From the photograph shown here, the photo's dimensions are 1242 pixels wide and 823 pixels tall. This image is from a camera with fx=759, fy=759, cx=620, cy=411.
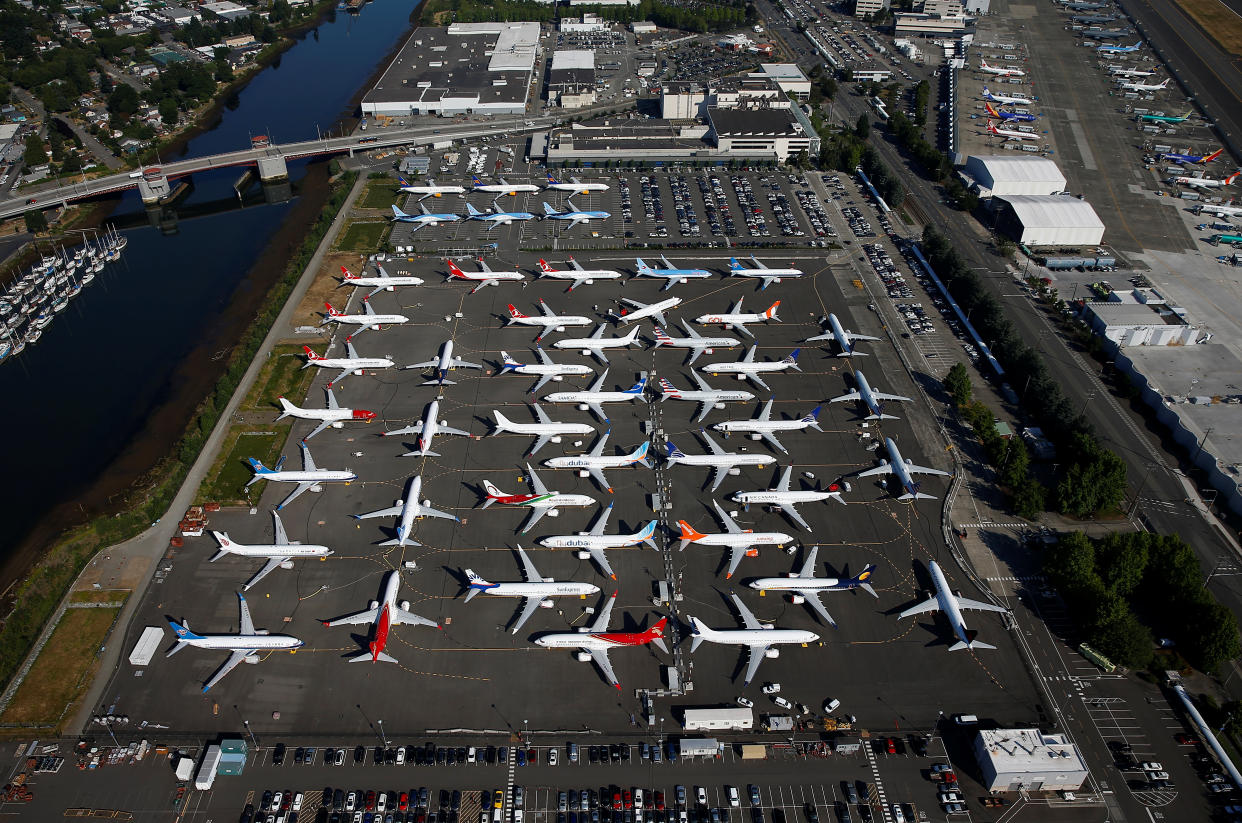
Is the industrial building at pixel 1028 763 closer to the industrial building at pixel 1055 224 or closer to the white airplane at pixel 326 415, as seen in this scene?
the white airplane at pixel 326 415

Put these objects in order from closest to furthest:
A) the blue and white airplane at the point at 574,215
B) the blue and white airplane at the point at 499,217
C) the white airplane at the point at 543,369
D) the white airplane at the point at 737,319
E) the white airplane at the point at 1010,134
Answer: the white airplane at the point at 543,369
the white airplane at the point at 737,319
the blue and white airplane at the point at 574,215
the blue and white airplane at the point at 499,217
the white airplane at the point at 1010,134

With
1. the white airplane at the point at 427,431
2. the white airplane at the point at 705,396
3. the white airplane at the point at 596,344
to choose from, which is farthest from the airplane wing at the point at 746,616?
the white airplane at the point at 596,344

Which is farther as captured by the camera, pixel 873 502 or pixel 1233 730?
pixel 873 502

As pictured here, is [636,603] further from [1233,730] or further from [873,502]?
[1233,730]

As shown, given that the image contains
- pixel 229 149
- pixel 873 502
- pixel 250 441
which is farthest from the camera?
pixel 229 149

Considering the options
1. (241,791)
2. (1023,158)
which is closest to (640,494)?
(241,791)

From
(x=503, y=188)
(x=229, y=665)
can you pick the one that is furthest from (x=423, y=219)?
(x=229, y=665)

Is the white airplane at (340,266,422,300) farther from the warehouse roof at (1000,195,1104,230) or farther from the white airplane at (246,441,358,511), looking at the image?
the warehouse roof at (1000,195,1104,230)
